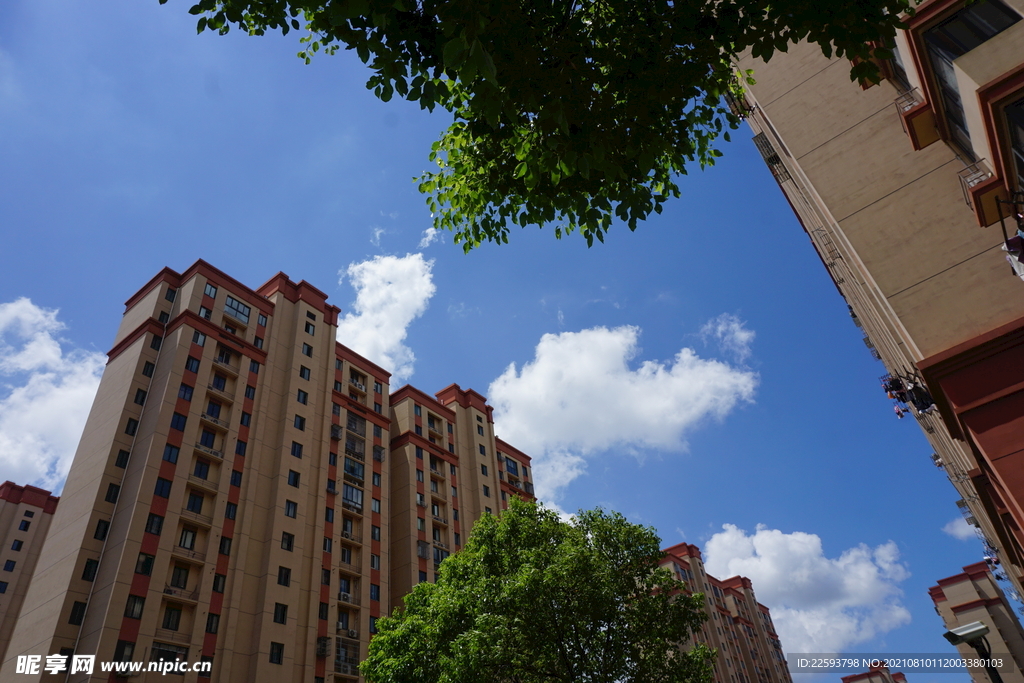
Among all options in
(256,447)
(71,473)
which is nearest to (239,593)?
(256,447)

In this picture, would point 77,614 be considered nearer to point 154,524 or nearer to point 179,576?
point 179,576

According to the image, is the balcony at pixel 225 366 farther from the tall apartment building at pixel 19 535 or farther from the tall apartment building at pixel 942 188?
the tall apartment building at pixel 942 188

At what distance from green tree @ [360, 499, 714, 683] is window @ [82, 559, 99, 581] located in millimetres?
15068

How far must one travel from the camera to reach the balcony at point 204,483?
3012 centimetres

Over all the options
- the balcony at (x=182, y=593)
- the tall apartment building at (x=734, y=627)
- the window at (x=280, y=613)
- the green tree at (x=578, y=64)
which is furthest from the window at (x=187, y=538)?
the tall apartment building at (x=734, y=627)

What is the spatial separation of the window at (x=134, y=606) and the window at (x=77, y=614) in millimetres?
2044

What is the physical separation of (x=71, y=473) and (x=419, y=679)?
82.5 feet

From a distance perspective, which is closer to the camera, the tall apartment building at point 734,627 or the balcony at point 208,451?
the balcony at point 208,451

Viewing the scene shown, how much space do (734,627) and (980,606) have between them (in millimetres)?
35382

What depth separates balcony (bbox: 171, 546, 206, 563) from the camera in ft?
91.4

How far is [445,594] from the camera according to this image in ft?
61.2

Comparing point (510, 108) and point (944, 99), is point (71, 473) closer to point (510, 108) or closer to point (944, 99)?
point (510, 108)

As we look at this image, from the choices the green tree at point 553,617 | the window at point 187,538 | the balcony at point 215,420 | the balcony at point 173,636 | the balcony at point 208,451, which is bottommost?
the green tree at point 553,617

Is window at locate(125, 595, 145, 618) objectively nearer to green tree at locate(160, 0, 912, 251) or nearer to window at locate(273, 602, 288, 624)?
window at locate(273, 602, 288, 624)
